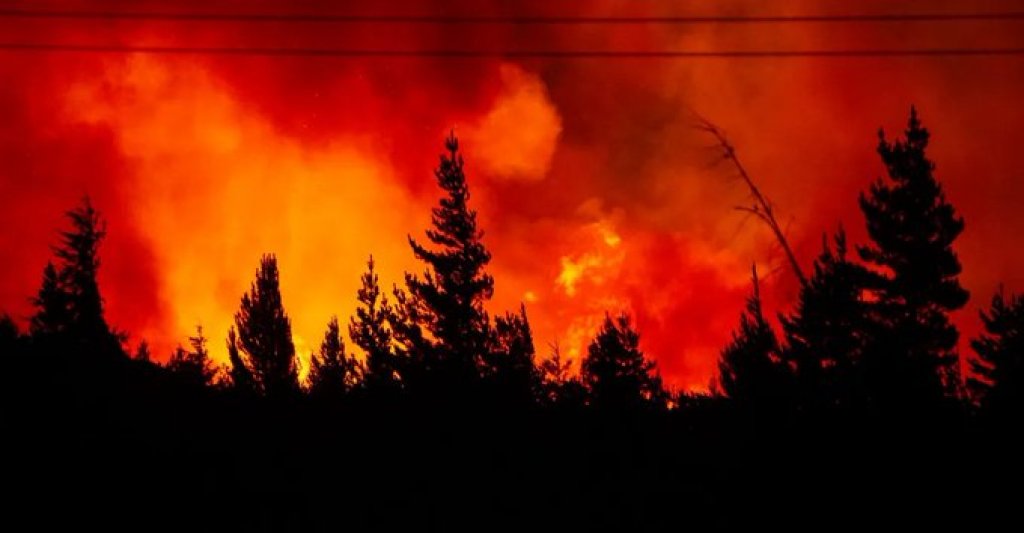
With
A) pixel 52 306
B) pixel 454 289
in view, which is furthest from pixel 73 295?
pixel 454 289

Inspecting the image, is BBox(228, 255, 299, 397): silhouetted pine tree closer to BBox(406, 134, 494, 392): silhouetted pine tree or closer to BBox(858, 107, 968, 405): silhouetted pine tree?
BBox(406, 134, 494, 392): silhouetted pine tree

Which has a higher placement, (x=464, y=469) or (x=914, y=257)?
(x=914, y=257)

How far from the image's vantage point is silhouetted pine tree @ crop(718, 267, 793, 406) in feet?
68.9

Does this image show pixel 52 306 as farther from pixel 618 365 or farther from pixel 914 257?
pixel 914 257

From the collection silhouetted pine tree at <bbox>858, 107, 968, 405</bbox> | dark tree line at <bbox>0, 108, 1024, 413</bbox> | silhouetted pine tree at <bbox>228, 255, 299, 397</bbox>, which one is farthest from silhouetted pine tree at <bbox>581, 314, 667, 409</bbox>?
silhouetted pine tree at <bbox>228, 255, 299, 397</bbox>

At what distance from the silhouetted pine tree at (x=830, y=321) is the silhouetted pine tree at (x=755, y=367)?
54.8 inches

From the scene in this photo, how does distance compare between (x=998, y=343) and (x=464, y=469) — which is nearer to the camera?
(x=464, y=469)

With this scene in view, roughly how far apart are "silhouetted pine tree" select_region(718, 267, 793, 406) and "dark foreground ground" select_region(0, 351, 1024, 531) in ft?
12.4

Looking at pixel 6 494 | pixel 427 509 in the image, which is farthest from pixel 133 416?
pixel 427 509

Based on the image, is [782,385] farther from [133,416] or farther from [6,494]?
[6,494]

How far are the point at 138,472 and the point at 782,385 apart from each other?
19386 millimetres

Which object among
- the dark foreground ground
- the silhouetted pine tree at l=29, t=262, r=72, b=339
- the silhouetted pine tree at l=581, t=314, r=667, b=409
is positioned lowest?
the dark foreground ground

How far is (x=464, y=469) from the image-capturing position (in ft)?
48.4

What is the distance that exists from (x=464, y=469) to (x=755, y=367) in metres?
16.7
